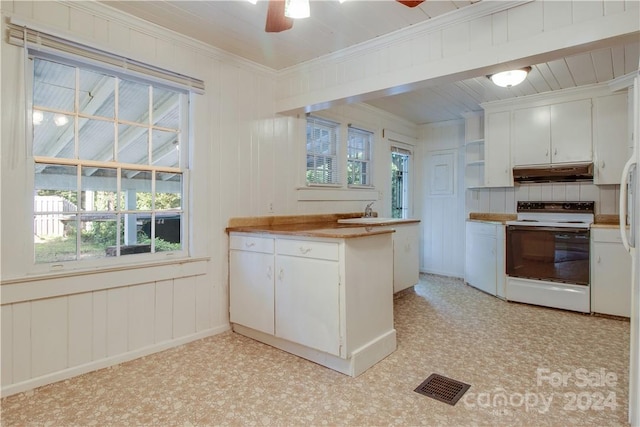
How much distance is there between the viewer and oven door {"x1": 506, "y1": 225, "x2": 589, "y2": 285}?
3.51m

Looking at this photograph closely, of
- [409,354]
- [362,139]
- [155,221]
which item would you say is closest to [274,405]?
[409,354]

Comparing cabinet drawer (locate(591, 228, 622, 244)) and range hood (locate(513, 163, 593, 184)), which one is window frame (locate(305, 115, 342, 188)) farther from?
cabinet drawer (locate(591, 228, 622, 244))

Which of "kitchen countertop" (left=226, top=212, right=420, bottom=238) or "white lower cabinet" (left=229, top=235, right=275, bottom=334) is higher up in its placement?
"kitchen countertop" (left=226, top=212, right=420, bottom=238)

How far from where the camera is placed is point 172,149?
279 cm

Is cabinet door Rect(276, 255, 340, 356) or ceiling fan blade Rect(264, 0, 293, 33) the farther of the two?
cabinet door Rect(276, 255, 340, 356)

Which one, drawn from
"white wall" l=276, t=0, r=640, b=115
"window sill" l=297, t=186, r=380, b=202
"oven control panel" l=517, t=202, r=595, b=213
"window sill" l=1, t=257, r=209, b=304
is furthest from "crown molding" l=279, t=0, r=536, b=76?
"oven control panel" l=517, t=202, r=595, b=213

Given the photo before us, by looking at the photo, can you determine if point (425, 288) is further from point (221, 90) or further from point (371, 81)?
point (221, 90)

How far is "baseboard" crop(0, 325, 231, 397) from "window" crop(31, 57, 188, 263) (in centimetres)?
69

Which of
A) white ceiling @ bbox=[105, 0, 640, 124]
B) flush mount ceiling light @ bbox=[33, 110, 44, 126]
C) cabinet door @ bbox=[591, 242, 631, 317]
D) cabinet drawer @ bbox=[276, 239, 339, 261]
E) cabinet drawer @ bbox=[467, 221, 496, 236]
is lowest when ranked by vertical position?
cabinet door @ bbox=[591, 242, 631, 317]

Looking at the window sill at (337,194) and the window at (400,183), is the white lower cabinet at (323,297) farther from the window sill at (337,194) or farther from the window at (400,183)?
the window at (400,183)

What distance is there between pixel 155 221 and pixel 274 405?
1.59m

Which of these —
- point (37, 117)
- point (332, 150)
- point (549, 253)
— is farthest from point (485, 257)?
point (37, 117)

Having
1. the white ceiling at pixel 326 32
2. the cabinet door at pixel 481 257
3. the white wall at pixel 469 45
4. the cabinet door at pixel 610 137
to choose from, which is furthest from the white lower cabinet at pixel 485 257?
the white wall at pixel 469 45

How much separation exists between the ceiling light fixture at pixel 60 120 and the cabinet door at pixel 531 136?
4.39m
